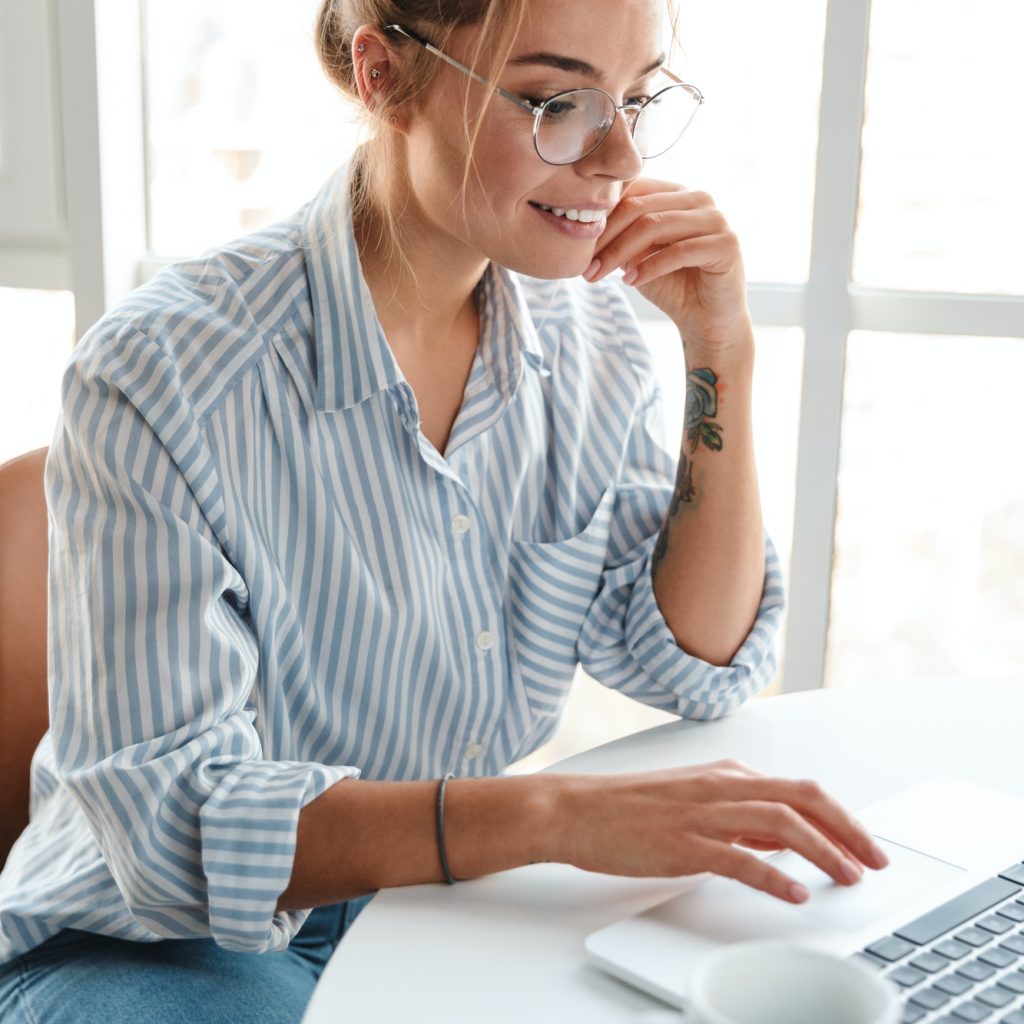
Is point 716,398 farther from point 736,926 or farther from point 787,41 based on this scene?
point 787,41

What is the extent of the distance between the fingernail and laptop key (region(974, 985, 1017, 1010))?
0.41ft

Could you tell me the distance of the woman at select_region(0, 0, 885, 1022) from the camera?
89 centimetres

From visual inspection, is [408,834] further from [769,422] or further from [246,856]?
[769,422]

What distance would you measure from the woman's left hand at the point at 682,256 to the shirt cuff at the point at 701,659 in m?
0.23

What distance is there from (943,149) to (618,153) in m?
1.08

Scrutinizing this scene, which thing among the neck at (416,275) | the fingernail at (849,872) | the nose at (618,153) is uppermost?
the nose at (618,153)

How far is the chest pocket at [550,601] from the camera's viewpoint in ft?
4.14

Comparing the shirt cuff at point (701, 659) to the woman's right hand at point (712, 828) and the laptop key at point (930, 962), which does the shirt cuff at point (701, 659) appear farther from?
the laptop key at point (930, 962)

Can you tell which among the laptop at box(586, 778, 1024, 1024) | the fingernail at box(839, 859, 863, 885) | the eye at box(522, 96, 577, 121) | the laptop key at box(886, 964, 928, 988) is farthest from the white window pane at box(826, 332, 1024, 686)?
the laptop key at box(886, 964, 928, 988)

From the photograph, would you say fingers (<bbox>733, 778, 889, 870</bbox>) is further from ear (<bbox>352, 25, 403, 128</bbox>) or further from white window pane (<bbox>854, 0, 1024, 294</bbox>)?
white window pane (<bbox>854, 0, 1024, 294</bbox>)

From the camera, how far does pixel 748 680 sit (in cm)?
121

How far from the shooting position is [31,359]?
95.4 inches

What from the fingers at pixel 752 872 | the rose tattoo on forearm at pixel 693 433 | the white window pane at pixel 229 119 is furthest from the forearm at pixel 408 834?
the white window pane at pixel 229 119

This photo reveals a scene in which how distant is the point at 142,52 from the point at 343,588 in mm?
1501
